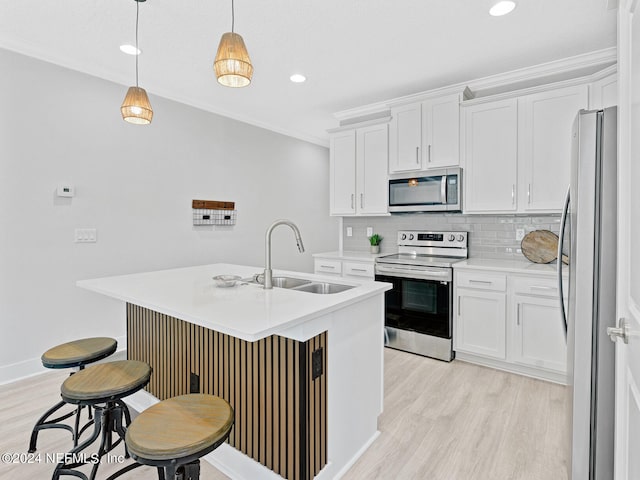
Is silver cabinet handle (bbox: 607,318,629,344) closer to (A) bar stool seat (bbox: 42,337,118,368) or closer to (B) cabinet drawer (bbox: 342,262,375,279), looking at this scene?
(A) bar stool seat (bbox: 42,337,118,368)

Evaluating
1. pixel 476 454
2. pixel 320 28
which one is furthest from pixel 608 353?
pixel 320 28

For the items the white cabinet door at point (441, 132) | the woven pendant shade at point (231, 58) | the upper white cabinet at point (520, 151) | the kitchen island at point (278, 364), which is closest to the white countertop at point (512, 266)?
the upper white cabinet at point (520, 151)

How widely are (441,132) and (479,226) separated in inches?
40.4

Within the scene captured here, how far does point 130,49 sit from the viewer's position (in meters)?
2.87

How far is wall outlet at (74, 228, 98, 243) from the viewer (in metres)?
3.11

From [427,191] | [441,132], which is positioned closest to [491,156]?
[441,132]

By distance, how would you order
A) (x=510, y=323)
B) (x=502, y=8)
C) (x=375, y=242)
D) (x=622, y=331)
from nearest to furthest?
(x=622, y=331) → (x=502, y=8) → (x=510, y=323) → (x=375, y=242)

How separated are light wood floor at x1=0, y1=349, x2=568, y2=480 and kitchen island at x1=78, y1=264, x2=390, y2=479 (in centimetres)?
22

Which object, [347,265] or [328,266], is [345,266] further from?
[328,266]

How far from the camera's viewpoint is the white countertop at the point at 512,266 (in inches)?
109

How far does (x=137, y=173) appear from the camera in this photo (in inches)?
139

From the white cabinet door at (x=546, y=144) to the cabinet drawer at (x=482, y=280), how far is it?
688 mm

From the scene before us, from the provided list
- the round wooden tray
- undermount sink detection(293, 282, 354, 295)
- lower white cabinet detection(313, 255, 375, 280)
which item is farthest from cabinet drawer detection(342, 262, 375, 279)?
undermount sink detection(293, 282, 354, 295)

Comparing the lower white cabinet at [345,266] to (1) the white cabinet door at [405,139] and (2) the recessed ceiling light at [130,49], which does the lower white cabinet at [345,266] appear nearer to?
(1) the white cabinet door at [405,139]
